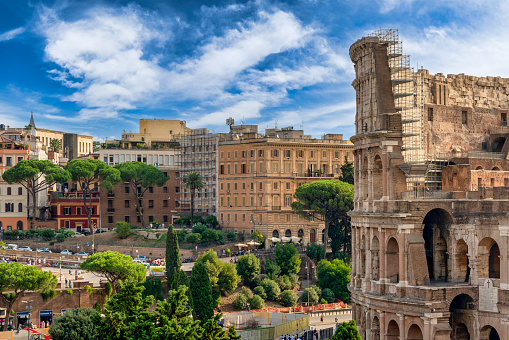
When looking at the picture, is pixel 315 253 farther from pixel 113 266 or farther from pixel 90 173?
pixel 90 173

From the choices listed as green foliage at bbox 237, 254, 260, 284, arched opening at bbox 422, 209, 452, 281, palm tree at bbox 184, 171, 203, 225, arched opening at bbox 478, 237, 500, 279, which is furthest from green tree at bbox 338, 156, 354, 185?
arched opening at bbox 478, 237, 500, 279

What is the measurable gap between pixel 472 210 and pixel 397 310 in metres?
8.77

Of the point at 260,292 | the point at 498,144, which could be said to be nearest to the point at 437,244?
the point at 498,144

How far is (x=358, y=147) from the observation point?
55.3m

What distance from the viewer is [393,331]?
5028 centimetres

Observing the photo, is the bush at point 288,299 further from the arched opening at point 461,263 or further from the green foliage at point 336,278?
the arched opening at point 461,263

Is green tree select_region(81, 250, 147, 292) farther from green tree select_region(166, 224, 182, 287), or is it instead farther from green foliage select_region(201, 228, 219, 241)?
green foliage select_region(201, 228, 219, 241)

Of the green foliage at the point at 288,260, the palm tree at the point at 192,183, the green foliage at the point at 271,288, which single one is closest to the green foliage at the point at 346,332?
the green foliage at the point at 271,288

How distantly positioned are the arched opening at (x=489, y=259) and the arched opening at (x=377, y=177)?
332 inches

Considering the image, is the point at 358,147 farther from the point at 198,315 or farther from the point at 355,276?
the point at 198,315

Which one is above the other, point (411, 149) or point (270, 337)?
point (411, 149)

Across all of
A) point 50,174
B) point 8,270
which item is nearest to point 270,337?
point 8,270

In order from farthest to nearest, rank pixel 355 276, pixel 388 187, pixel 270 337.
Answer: pixel 270 337 < pixel 355 276 < pixel 388 187

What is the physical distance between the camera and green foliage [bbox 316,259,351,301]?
73.5 metres
